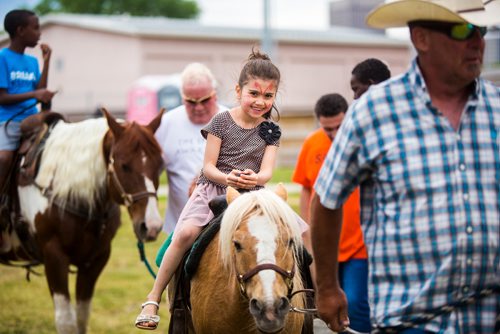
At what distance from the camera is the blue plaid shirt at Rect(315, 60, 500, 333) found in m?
2.99

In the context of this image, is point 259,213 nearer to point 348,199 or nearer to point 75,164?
point 348,199

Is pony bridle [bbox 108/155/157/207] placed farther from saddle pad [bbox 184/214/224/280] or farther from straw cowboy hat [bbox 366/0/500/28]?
straw cowboy hat [bbox 366/0/500/28]

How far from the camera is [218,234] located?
457cm

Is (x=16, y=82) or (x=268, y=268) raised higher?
(x=16, y=82)

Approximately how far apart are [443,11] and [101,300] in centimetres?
791

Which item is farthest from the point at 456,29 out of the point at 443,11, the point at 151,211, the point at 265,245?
the point at 151,211

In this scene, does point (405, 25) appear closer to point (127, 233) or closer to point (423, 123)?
point (423, 123)

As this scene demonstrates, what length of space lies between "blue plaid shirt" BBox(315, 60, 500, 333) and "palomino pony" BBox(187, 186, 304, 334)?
2.14ft

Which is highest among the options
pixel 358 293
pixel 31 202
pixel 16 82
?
pixel 16 82

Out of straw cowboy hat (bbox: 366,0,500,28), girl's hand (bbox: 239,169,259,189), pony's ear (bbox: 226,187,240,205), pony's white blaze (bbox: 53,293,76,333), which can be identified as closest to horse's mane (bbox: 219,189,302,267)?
pony's ear (bbox: 226,187,240,205)

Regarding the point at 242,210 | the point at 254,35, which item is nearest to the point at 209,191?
the point at 242,210

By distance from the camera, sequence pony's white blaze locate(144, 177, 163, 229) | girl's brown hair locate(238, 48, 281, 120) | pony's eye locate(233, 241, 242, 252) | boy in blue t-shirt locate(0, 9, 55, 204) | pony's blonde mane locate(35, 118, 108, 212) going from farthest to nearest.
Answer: boy in blue t-shirt locate(0, 9, 55, 204) → pony's blonde mane locate(35, 118, 108, 212) → pony's white blaze locate(144, 177, 163, 229) → girl's brown hair locate(238, 48, 281, 120) → pony's eye locate(233, 241, 242, 252)

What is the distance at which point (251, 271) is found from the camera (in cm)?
378

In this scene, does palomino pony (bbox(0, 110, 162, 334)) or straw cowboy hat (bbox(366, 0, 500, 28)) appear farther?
palomino pony (bbox(0, 110, 162, 334))
